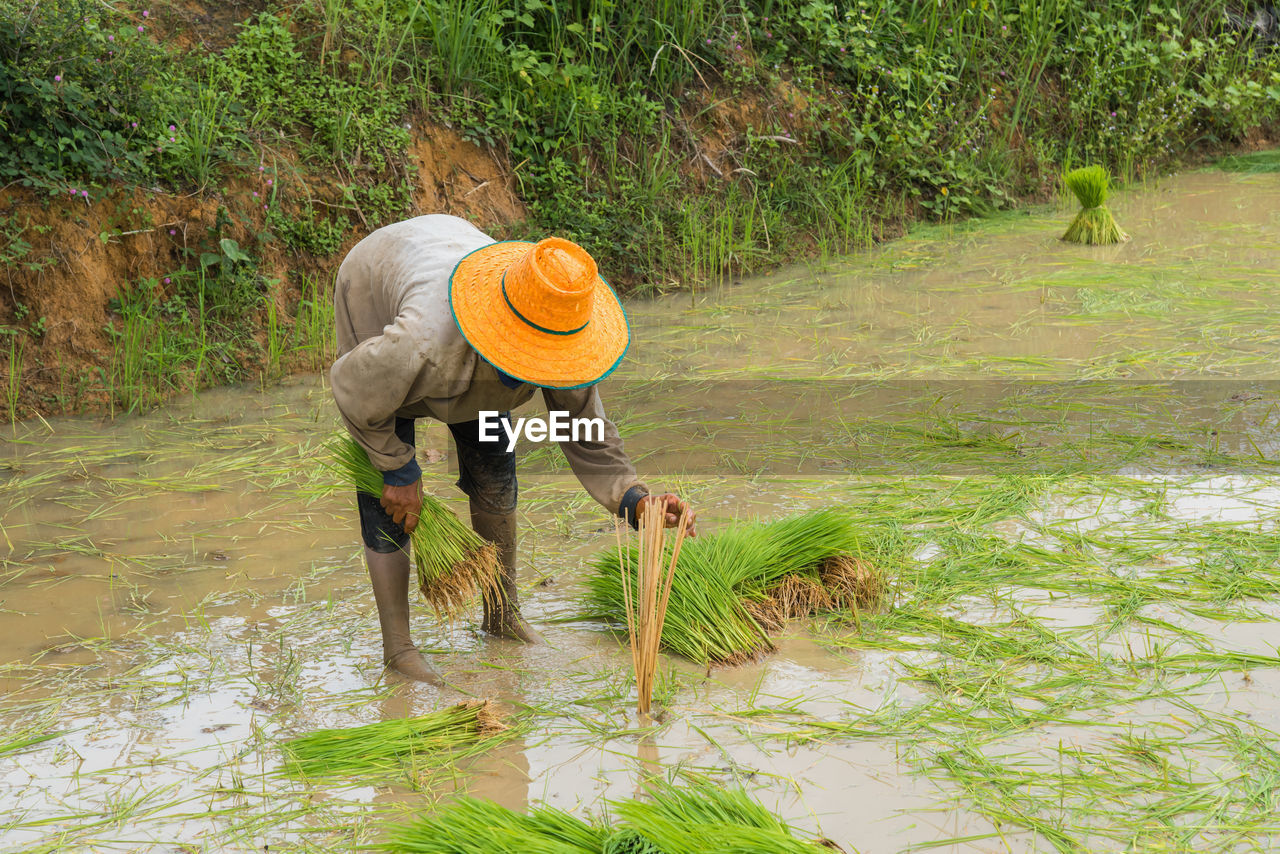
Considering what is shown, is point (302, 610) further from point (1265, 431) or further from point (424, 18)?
point (424, 18)

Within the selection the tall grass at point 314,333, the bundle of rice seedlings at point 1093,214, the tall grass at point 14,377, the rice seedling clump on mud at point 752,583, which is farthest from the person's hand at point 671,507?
the bundle of rice seedlings at point 1093,214

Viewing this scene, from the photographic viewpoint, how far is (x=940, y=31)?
27.2 feet

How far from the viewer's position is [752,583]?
10.2ft

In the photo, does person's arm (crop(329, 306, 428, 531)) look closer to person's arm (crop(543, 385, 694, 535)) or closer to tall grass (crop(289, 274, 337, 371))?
person's arm (crop(543, 385, 694, 535))

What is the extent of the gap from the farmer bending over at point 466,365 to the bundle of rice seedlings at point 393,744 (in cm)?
30

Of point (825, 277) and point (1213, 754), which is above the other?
point (825, 277)

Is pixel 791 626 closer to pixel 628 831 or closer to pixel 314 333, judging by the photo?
pixel 628 831

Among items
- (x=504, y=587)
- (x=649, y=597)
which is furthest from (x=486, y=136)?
(x=649, y=597)

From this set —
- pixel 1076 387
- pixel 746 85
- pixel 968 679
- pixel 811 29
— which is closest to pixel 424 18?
pixel 746 85

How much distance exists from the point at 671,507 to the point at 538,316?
562mm

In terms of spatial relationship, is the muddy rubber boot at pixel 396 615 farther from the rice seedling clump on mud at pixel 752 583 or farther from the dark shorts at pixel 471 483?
the rice seedling clump on mud at pixel 752 583

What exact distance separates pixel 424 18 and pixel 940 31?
154 inches

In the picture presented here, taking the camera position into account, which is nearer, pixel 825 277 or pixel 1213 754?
pixel 1213 754

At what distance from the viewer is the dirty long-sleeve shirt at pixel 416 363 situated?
2.48 metres
